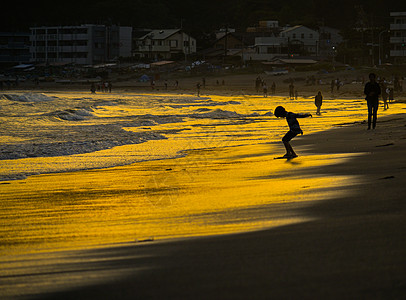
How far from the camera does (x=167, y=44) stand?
4892 inches

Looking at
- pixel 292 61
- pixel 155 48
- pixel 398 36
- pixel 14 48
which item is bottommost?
pixel 292 61

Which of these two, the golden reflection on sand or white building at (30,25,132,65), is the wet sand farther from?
white building at (30,25,132,65)

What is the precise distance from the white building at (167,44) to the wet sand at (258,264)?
117 m

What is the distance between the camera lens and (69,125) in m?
25.5

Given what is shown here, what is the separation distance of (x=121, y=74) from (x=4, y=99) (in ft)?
216

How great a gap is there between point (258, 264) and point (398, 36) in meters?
100.0

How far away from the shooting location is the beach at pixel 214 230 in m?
3.71

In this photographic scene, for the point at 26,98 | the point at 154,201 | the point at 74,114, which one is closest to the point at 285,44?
the point at 26,98

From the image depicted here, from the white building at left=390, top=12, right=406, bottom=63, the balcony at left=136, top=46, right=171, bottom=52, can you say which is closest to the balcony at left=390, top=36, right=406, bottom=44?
the white building at left=390, top=12, right=406, bottom=63

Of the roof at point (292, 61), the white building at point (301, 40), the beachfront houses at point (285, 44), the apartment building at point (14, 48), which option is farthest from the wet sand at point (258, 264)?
the apartment building at point (14, 48)

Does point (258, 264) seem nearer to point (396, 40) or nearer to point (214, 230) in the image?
point (214, 230)

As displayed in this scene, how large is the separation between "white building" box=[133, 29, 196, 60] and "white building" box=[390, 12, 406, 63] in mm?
39014

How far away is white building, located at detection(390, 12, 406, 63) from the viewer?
96812 millimetres

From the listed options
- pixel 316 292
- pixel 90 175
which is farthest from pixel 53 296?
pixel 90 175
